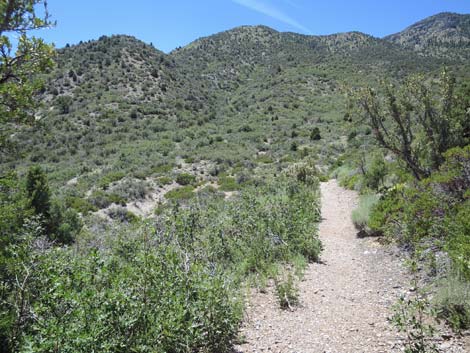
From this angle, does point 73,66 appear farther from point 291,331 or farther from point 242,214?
point 291,331

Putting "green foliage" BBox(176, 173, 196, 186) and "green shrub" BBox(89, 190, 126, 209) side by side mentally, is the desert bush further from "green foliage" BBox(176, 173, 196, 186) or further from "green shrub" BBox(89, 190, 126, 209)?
"green foliage" BBox(176, 173, 196, 186)

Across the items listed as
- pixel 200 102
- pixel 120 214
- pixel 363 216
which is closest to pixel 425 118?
pixel 363 216

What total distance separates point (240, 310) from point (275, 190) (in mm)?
9784

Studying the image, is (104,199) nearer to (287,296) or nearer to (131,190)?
(131,190)

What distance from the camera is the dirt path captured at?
4.38 m

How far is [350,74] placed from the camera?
5209 cm

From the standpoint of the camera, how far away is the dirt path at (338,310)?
438 cm

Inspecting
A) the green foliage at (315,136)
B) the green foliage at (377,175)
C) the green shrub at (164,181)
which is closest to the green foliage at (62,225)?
the green shrub at (164,181)

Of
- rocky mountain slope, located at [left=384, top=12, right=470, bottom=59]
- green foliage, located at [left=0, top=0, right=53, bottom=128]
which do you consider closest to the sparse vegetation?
green foliage, located at [left=0, top=0, right=53, bottom=128]

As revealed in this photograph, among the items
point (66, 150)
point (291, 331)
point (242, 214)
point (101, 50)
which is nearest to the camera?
point (291, 331)

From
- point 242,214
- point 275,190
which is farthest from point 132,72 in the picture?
point 242,214

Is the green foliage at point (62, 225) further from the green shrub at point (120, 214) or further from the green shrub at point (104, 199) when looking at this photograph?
the green shrub at point (104, 199)

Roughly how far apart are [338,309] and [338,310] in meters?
0.03

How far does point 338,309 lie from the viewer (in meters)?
5.32
